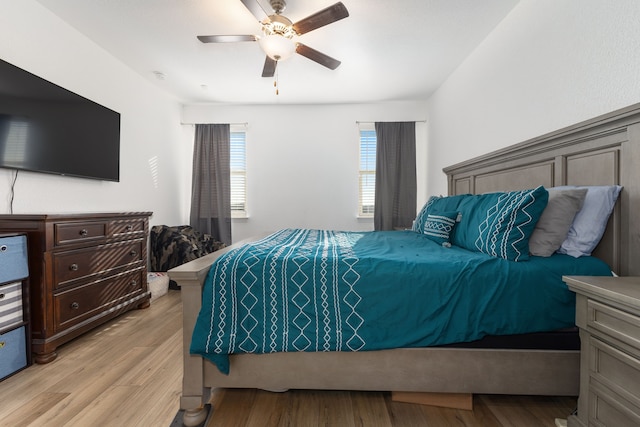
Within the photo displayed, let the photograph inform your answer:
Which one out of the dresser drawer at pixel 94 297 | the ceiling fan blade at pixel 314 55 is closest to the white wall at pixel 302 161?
the ceiling fan blade at pixel 314 55

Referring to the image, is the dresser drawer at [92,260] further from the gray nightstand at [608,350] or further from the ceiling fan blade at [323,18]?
the gray nightstand at [608,350]

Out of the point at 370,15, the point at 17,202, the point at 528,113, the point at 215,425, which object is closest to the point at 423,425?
the point at 215,425

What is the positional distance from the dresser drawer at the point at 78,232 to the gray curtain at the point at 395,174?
328cm

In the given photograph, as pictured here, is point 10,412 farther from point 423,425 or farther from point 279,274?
point 423,425

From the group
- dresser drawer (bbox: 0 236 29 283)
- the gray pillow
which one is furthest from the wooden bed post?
the gray pillow

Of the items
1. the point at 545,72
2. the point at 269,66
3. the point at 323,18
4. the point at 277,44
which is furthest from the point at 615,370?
the point at 269,66

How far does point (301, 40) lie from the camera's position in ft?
8.87

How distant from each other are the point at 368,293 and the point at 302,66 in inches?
107

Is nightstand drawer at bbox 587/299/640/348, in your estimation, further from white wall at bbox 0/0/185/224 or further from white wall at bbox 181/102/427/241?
white wall at bbox 181/102/427/241

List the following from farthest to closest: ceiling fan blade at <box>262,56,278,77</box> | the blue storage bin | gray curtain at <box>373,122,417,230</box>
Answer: gray curtain at <box>373,122,417,230</box>, ceiling fan blade at <box>262,56,278,77</box>, the blue storage bin

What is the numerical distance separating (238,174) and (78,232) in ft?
8.66

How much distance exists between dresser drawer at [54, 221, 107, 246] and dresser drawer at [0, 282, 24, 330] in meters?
0.33

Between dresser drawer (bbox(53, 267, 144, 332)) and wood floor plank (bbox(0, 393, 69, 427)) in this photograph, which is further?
dresser drawer (bbox(53, 267, 144, 332))

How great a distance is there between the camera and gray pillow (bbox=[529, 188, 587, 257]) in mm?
1497
